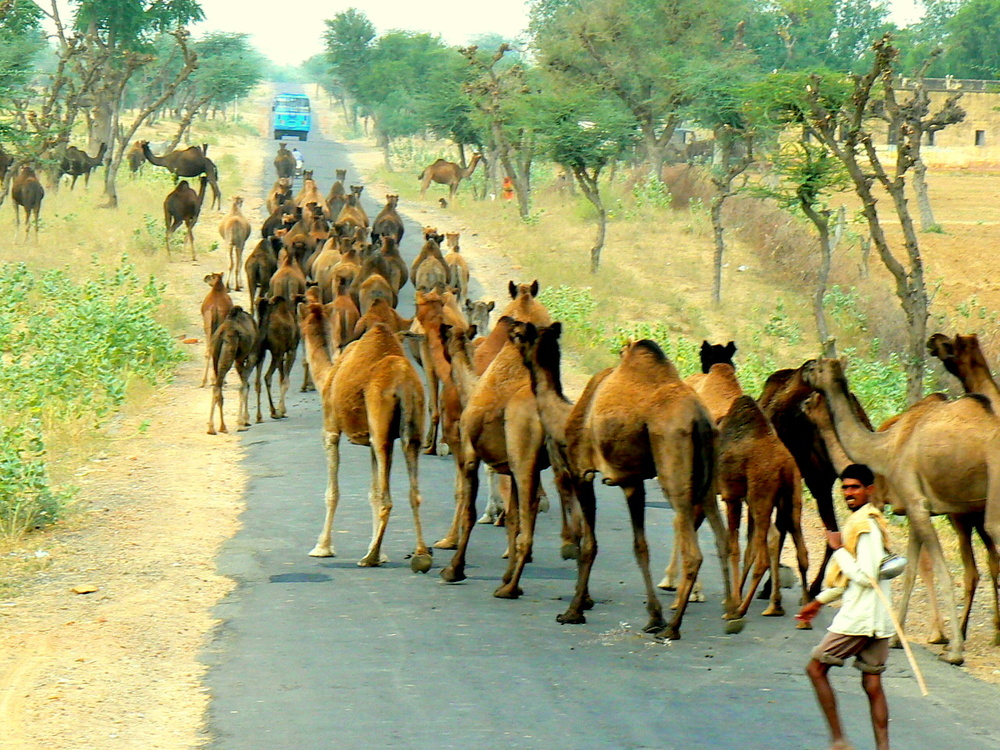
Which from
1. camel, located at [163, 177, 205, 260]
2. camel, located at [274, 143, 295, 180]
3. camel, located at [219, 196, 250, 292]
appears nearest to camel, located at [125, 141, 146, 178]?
camel, located at [274, 143, 295, 180]

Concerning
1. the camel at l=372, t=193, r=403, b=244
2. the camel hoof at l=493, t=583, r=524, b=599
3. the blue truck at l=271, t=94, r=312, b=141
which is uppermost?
the blue truck at l=271, t=94, r=312, b=141

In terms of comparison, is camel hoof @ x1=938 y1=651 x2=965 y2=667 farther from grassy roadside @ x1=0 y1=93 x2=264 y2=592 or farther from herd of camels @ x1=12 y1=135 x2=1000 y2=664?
grassy roadside @ x1=0 y1=93 x2=264 y2=592

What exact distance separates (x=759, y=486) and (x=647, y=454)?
2.88 ft

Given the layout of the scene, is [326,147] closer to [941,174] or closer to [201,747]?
[941,174]

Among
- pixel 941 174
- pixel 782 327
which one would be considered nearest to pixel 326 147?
pixel 941 174

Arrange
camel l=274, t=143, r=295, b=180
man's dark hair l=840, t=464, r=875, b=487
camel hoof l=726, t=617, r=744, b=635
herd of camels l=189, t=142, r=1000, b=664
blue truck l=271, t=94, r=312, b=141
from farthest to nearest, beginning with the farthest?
blue truck l=271, t=94, r=312, b=141, camel l=274, t=143, r=295, b=180, camel hoof l=726, t=617, r=744, b=635, herd of camels l=189, t=142, r=1000, b=664, man's dark hair l=840, t=464, r=875, b=487

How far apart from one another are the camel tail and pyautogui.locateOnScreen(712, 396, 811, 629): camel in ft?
1.44

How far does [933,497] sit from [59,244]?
80.9 ft

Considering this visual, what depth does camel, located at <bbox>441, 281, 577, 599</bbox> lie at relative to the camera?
991 cm

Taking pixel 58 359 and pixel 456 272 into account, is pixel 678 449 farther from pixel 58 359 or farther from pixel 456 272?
pixel 456 272

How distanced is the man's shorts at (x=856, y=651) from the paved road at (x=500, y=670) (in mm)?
555

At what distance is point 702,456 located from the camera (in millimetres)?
9000

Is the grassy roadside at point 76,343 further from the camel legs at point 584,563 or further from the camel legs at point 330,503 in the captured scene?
the camel legs at point 584,563

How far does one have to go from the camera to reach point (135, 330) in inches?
794
